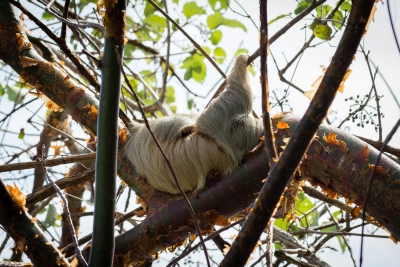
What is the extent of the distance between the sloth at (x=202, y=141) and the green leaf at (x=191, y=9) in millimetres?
1818

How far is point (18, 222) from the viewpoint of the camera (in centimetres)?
184

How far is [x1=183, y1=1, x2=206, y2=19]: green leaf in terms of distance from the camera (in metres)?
5.73

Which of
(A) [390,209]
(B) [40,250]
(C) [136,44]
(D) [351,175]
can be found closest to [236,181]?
(D) [351,175]

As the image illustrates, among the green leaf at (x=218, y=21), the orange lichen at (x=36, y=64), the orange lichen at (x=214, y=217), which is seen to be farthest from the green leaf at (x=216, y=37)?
the orange lichen at (x=214, y=217)

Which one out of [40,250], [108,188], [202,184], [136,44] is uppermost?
[136,44]

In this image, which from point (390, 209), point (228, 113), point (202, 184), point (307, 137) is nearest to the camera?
point (307, 137)

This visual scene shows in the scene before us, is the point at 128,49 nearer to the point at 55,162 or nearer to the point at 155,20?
the point at 155,20

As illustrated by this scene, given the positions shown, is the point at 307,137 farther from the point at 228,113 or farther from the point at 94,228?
the point at 228,113

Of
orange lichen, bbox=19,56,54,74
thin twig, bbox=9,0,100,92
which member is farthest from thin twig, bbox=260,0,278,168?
orange lichen, bbox=19,56,54,74

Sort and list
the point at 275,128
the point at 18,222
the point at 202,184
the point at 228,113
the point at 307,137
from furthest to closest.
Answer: the point at 228,113 < the point at 202,184 < the point at 275,128 < the point at 18,222 < the point at 307,137

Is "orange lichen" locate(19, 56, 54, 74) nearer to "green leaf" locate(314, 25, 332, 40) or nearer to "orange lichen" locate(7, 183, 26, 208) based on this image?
"orange lichen" locate(7, 183, 26, 208)

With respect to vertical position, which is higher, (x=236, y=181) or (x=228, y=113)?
(x=228, y=113)

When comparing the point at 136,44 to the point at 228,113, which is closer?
the point at 228,113

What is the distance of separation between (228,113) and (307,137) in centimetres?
232
